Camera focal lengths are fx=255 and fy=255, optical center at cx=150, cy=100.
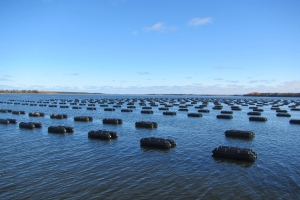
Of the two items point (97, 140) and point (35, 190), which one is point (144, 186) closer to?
point (35, 190)

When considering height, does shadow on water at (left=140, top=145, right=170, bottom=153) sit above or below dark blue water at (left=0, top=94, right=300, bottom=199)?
above

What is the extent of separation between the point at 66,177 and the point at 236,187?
16.8 metres

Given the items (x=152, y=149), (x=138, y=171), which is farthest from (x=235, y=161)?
(x=138, y=171)

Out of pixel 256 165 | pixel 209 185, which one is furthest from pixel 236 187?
pixel 256 165

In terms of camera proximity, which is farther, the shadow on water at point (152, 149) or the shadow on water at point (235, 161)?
the shadow on water at point (152, 149)

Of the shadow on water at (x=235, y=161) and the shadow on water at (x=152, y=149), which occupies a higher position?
the shadow on water at (x=152, y=149)

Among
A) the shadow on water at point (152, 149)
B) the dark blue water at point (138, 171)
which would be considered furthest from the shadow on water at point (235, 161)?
the shadow on water at point (152, 149)

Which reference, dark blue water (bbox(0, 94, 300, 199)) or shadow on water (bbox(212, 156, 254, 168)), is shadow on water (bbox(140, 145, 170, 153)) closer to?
dark blue water (bbox(0, 94, 300, 199))

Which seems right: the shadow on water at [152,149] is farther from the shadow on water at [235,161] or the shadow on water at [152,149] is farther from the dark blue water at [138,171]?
the shadow on water at [235,161]

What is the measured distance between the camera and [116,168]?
29.0 metres

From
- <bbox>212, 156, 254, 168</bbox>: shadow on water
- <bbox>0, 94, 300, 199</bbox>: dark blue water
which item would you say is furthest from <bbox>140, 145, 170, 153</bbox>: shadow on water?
<bbox>212, 156, 254, 168</bbox>: shadow on water

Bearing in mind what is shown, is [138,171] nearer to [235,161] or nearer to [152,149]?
[152,149]

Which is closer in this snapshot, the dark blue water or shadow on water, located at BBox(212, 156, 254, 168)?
the dark blue water

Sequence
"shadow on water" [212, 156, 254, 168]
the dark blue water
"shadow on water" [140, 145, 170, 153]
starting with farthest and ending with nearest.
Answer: "shadow on water" [140, 145, 170, 153] < "shadow on water" [212, 156, 254, 168] < the dark blue water
